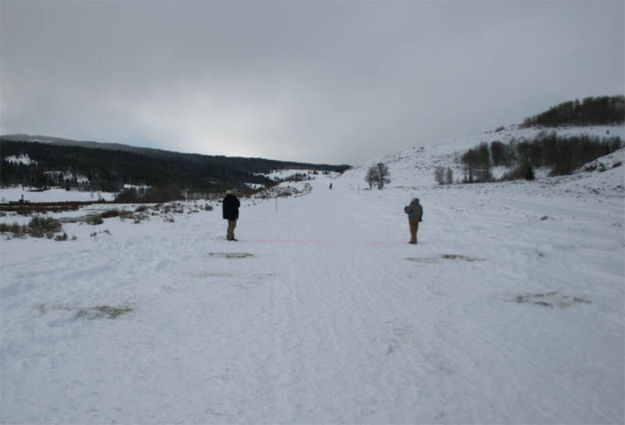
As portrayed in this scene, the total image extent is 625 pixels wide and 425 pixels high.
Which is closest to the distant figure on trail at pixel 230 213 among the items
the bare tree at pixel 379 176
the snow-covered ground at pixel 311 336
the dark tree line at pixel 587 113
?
the snow-covered ground at pixel 311 336

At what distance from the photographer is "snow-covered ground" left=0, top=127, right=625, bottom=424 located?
281cm

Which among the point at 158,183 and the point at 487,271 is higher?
the point at 158,183

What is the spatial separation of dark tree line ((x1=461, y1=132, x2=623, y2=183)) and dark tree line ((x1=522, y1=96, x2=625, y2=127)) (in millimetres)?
27955

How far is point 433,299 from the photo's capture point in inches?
213

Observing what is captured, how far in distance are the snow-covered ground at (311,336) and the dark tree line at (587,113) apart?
341 ft

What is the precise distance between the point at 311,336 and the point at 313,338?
0.06 meters

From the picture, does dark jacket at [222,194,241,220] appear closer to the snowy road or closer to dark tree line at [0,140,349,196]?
the snowy road

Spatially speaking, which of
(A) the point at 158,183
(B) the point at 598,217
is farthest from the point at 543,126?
(A) the point at 158,183

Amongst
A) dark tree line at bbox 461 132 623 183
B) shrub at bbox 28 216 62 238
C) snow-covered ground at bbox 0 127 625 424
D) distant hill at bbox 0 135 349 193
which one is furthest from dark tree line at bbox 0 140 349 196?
snow-covered ground at bbox 0 127 625 424

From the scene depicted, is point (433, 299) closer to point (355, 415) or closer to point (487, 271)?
point (487, 271)

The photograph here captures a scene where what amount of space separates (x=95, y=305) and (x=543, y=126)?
115220mm

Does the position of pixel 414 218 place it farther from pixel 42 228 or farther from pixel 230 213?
pixel 42 228

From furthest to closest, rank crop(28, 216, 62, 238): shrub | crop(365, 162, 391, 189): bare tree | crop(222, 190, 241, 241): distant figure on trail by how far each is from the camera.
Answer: crop(365, 162, 391, 189): bare tree, crop(222, 190, 241, 241): distant figure on trail, crop(28, 216, 62, 238): shrub

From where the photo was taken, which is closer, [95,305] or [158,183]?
[95,305]
